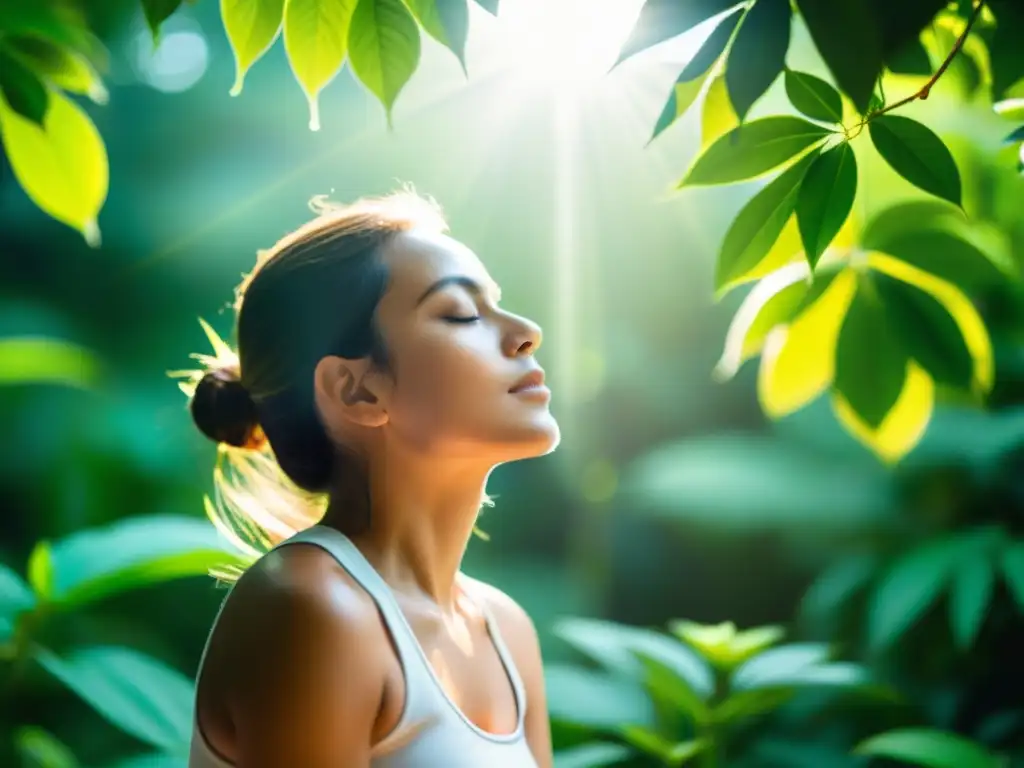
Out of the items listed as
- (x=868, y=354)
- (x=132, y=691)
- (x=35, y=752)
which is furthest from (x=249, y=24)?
(x=35, y=752)

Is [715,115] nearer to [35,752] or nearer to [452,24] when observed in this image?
[452,24]

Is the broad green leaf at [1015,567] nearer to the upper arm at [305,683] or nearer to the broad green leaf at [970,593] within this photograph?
the broad green leaf at [970,593]

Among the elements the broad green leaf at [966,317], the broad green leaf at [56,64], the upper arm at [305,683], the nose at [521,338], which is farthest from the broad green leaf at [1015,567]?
the broad green leaf at [56,64]

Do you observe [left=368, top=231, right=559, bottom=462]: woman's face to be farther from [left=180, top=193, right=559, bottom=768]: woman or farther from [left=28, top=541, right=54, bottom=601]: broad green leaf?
[left=28, top=541, right=54, bottom=601]: broad green leaf

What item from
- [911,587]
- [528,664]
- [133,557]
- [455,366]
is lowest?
[911,587]

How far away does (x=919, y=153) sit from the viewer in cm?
59

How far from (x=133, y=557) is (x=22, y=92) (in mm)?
463

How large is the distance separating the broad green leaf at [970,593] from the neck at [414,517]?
0.63 meters

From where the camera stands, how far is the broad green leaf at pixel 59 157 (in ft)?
2.80

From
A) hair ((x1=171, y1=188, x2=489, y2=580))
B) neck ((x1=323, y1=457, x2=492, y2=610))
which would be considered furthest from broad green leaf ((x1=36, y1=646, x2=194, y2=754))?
neck ((x1=323, y1=457, x2=492, y2=610))

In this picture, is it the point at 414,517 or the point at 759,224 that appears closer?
the point at 759,224

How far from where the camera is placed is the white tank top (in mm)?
661

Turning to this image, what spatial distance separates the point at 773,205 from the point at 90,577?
2.40 ft

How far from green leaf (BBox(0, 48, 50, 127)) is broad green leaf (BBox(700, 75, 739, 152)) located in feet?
1.55
